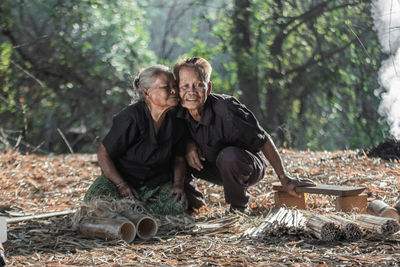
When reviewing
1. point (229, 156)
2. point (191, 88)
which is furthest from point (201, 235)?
point (191, 88)

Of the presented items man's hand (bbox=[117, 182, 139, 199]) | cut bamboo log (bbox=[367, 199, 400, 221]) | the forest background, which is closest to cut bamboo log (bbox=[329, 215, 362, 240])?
cut bamboo log (bbox=[367, 199, 400, 221])

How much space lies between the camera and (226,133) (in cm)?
388

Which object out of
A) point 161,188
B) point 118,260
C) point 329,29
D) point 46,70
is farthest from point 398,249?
point 46,70

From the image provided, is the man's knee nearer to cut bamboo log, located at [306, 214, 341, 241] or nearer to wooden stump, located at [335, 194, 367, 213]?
wooden stump, located at [335, 194, 367, 213]

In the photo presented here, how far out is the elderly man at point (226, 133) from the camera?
12.3 ft

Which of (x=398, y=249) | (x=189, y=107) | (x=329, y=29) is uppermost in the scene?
(x=329, y=29)

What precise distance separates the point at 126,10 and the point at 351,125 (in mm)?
5083

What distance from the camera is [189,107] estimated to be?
373cm

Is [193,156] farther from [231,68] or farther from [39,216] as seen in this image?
[231,68]

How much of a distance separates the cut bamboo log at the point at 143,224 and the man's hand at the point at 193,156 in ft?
2.53

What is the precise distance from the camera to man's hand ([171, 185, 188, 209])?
3986mm

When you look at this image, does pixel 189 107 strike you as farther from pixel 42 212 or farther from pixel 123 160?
pixel 42 212

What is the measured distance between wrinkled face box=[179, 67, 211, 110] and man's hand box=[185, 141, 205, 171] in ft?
1.50

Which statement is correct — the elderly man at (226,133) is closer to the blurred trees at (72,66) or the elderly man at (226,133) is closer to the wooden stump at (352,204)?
the wooden stump at (352,204)
